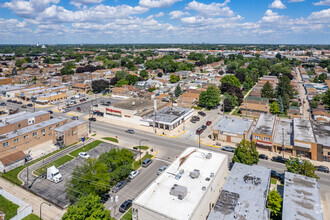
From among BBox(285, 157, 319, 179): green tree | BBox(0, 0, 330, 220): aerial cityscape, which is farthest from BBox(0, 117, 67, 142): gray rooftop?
BBox(285, 157, 319, 179): green tree

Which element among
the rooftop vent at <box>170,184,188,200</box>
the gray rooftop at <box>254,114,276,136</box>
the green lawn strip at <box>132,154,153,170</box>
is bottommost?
the green lawn strip at <box>132,154,153,170</box>

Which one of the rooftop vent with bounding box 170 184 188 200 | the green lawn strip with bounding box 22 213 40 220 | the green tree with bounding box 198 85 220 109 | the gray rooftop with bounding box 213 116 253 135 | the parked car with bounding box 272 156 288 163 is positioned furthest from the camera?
the green tree with bounding box 198 85 220 109

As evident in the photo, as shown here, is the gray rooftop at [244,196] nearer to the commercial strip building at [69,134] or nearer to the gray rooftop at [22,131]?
the commercial strip building at [69,134]

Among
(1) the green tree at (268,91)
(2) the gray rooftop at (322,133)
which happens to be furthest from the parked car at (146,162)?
(1) the green tree at (268,91)

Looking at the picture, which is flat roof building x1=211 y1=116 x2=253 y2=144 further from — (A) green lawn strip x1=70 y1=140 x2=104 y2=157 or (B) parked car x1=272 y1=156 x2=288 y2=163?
(A) green lawn strip x1=70 y1=140 x2=104 y2=157

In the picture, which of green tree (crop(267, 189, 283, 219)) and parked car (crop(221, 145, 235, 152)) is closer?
green tree (crop(267, 189, 283, 219))

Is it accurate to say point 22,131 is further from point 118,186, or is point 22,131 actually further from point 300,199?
point 300,199

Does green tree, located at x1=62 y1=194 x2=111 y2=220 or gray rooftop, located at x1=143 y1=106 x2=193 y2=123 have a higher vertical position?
green tree, located at x1=62 y1=194 x2=111 y2=220
